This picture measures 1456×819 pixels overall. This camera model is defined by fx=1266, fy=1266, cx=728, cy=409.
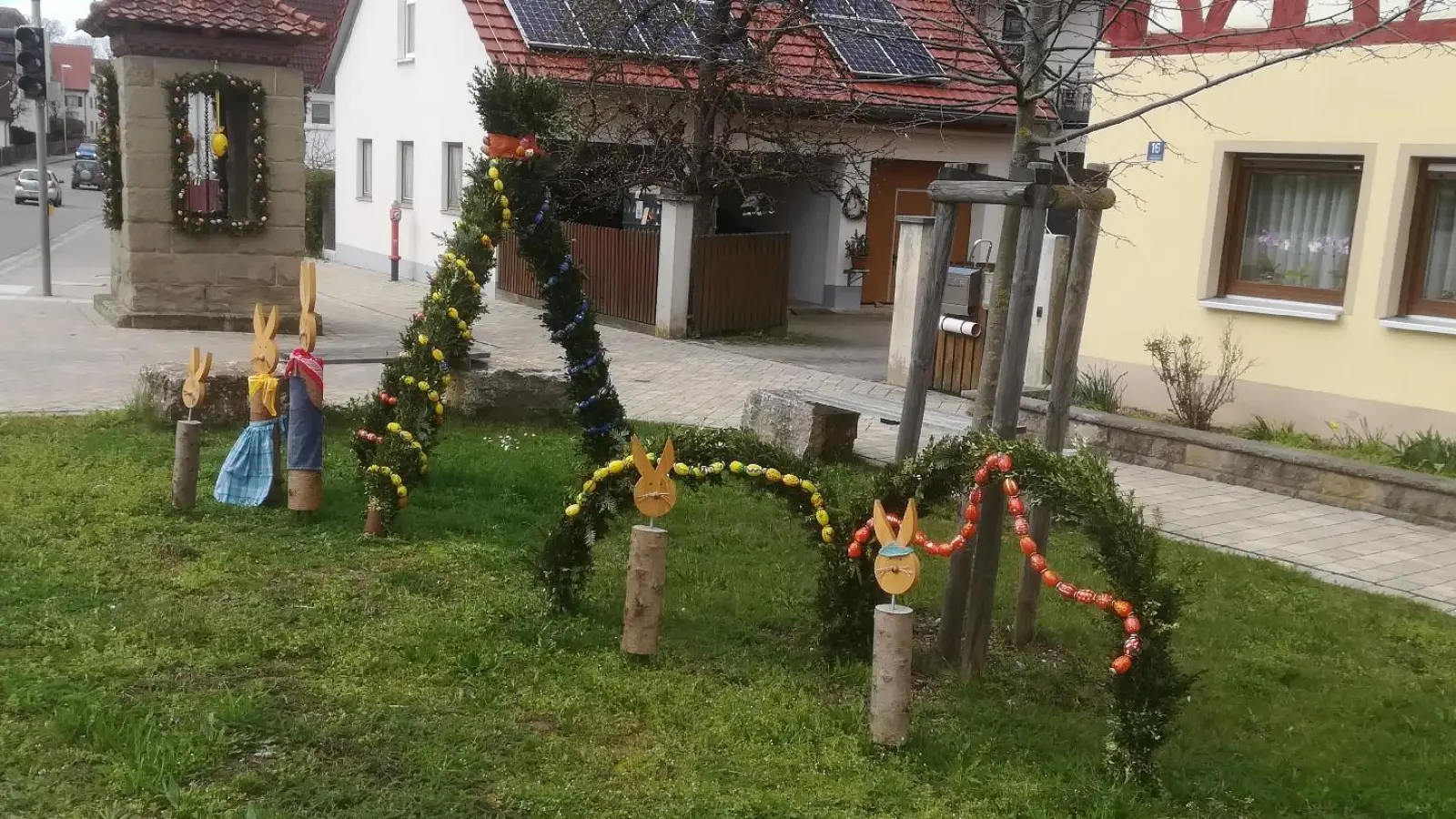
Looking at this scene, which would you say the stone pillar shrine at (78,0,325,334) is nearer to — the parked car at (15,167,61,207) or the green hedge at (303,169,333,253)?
the green hedge at (303,169,333,253)

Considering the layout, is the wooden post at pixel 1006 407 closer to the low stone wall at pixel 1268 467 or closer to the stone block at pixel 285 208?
the low stone wall at pixel 1268 467

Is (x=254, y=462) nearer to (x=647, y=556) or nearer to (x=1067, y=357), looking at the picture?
(x=647, y=556)

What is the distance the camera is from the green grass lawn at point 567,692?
3875 millimetres

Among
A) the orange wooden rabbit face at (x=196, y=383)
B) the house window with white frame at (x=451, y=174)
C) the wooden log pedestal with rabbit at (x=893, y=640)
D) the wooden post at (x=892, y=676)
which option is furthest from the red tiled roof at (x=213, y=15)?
the wooden post at (x=892, y=676)

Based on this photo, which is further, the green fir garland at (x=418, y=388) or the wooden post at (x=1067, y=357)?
the green fir garland at (x=418, y=388)

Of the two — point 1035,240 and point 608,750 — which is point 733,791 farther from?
point 1035,240

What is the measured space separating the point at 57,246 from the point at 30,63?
986 centimetres

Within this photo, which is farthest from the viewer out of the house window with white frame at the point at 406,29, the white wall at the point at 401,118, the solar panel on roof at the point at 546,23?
the house window with white frame at the point at 406,29

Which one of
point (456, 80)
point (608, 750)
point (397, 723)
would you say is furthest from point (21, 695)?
point (456, 80)

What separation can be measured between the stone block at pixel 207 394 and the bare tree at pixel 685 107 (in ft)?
23.3

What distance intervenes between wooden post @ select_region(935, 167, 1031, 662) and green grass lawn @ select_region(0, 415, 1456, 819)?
0.21 metres

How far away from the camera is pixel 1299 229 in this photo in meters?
10.3

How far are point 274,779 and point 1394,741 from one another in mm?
3852

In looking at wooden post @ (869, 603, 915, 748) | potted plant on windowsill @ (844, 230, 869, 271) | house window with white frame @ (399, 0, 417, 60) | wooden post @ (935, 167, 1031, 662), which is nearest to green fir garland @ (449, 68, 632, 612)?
wooden post @ (935, 167, 1031, 662)
